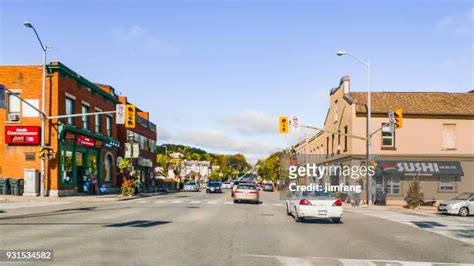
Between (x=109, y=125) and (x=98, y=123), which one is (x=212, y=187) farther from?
(x=98, y=123)

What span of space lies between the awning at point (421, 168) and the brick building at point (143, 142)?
33.9 meters

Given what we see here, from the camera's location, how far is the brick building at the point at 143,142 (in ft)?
212

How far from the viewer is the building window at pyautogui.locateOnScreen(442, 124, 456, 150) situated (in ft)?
143

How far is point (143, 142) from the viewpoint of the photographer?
75.4 meters

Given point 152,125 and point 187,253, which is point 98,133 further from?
point 187,253

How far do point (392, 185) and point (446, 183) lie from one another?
15.2ft

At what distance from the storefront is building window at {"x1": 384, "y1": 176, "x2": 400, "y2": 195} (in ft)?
86.5

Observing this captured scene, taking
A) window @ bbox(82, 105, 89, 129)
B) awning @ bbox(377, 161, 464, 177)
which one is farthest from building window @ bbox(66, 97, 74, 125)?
awning @ bbox(377, 161, 464, 177)

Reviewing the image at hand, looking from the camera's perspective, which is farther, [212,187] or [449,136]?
[212,187]

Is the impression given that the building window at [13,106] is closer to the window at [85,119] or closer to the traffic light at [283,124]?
the window at [85,119]

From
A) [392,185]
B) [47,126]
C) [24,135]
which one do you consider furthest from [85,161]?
[392,185]

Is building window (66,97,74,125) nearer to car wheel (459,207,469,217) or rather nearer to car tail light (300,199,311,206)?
car tail light (300,199,311,206)

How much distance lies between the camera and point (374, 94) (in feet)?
154

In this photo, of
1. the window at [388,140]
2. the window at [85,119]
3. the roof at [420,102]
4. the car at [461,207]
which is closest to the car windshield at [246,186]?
the car at [461,207]
